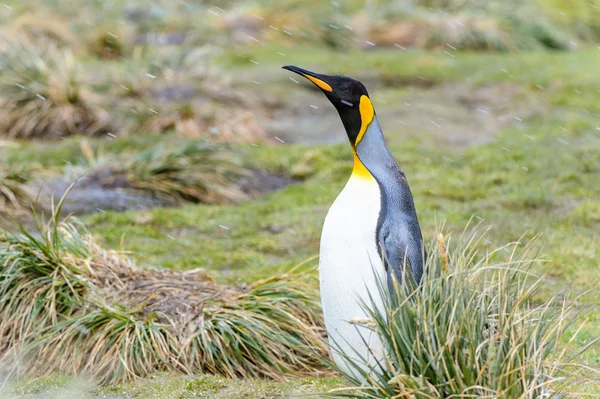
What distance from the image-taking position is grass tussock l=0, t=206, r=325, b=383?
16.9 feet

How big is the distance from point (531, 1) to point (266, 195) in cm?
1371

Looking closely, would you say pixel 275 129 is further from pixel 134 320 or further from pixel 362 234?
pixel 362 234

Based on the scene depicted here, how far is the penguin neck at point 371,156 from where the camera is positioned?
13.4 feet

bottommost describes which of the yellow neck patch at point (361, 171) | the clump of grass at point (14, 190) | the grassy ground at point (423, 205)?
the clump of grass at point (14, 190)

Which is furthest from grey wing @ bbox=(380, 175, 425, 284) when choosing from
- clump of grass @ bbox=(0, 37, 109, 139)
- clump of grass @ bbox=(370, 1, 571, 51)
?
clump of grass @ bbox=(370, 1, 571, 51)

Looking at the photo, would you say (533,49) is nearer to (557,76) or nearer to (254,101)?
(557,76)

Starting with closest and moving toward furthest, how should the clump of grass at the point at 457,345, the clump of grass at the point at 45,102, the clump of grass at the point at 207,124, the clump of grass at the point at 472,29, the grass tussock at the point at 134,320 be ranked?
the clump of grass at the point at 457,345
the grass tussock at the point at 134,320
the clump of grass at the point at 207,124
the clump of grass at the point at 45,102
the clump of grass at the point at 472,29

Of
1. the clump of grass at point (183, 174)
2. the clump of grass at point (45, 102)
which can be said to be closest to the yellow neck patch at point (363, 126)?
the clump of grass at point (183, 174)

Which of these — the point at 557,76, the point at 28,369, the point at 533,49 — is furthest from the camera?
the point at 533,49

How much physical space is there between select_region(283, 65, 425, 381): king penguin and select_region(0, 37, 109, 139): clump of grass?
7.63 metres

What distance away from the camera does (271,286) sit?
19.0 feet

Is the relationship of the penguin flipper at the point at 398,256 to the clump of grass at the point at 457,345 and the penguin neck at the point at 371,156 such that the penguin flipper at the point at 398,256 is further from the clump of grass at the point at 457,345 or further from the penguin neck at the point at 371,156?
the penguin neck at the point at 371,156

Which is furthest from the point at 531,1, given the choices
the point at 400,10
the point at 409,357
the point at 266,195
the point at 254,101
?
the point at 409,357

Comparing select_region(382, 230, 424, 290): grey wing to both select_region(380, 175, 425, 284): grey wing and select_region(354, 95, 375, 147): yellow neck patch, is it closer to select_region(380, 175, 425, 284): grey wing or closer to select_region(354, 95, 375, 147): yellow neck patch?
select_region(380, 175, 425, 284): grey wing
